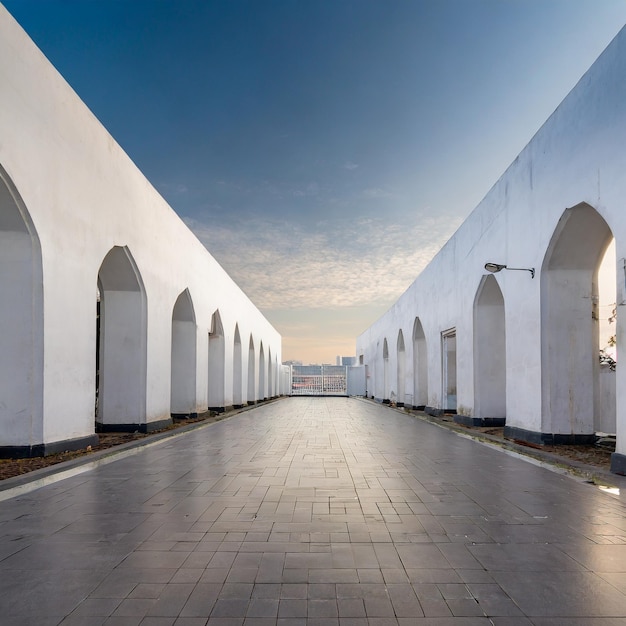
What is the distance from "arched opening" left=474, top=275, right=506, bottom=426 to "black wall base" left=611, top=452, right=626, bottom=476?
6.78 metres

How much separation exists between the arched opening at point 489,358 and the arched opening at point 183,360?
853 centimetres

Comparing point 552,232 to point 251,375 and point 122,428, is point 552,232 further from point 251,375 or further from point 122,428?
point 251,375

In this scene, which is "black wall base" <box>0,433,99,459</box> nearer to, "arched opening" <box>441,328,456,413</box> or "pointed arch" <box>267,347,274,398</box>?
"arched opening" <box>441,328,456,413</box>

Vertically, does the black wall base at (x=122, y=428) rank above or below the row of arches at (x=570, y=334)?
below

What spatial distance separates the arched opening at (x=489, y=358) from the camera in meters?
13.4

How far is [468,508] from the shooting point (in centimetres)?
476

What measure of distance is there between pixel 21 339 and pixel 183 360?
27.5 ft

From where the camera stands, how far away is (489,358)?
13.5 metres

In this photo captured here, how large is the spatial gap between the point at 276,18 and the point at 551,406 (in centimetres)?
1178

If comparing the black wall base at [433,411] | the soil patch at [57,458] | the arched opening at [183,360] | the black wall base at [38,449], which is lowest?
the black wall base at [433,411]

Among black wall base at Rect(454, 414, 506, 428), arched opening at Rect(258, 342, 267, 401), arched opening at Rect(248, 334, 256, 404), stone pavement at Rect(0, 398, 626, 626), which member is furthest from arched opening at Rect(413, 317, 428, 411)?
stone pavement at Rect(0, 398, 626, 626)

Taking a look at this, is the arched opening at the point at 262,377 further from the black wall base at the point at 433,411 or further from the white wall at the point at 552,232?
the white wall at the point at 552,232

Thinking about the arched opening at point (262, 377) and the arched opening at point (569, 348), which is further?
the arched opening at point (262, 377)

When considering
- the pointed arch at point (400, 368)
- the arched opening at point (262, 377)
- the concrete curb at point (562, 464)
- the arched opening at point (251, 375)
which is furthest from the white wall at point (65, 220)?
the arched opening at point (262, 377)
